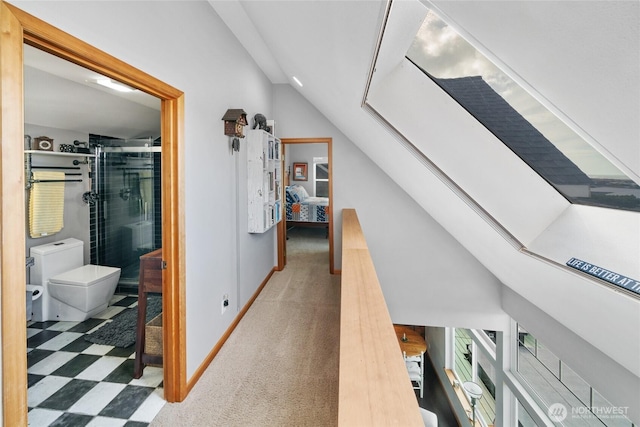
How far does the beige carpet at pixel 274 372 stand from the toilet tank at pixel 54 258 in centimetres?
193

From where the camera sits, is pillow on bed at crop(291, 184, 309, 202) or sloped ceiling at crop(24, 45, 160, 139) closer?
sloped ceiling at crop(24, 45, 160, 139)

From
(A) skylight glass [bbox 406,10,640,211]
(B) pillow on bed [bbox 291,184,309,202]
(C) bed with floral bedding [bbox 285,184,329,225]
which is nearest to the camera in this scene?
(A) skylight glass [bbox 406,10,640,211]

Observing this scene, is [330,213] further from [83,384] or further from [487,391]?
[487,391]

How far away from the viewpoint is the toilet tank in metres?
2.79

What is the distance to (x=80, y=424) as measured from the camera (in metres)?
1.71

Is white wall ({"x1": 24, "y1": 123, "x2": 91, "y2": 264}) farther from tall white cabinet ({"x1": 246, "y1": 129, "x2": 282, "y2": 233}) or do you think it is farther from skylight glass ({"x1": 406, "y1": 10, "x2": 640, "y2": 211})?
skylight glass ({"x1": 406, "y1": 10, "x2": 640, "y2": 211})

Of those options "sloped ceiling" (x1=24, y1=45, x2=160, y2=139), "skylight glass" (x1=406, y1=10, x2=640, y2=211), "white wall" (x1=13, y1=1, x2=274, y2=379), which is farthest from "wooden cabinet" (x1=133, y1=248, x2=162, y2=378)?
"skylight glass" (x1=406, y1=10, x2=640, y2=211)

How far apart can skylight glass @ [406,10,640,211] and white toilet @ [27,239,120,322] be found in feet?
11.3

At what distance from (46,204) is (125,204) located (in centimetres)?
97

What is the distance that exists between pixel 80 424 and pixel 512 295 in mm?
4298

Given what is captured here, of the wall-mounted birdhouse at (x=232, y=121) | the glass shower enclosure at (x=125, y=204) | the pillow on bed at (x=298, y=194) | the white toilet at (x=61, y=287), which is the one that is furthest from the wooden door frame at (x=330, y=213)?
the pillow on bed at (x=298, y=194)

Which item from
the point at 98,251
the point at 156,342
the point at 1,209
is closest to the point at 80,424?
the point at 156,342

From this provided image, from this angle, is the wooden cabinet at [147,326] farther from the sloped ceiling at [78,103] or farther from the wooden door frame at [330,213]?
the wooden door frame at [330,213]

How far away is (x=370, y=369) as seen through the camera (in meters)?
0.76
